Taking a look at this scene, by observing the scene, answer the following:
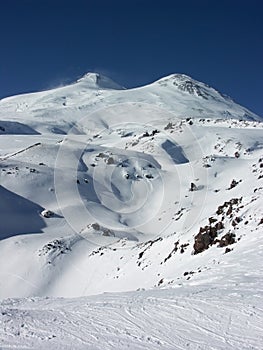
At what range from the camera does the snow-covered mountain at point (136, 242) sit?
805cm

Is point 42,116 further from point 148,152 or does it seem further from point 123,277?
point 123,277

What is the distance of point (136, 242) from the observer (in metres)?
31.5

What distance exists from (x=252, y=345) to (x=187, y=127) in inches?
2830

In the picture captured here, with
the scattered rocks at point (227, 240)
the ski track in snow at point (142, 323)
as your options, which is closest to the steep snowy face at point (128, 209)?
the scattered rocks at point (227, 240)

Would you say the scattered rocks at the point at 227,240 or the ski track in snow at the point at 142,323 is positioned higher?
the ski track in snow at the point at 142,323

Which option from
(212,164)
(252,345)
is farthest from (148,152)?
(252,345)

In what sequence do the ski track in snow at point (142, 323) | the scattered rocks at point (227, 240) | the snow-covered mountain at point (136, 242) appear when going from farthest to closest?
the scattered rocks at point (227, 240) < the snow-covered mountain at point (136, 242) < the ski track in snow at point (142, 323)

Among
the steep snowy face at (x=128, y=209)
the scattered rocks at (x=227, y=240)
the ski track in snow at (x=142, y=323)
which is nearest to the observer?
the ski track in snow at (x=142, y=323)

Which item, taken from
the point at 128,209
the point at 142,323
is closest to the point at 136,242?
the point at 128,209

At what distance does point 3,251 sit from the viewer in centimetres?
3203

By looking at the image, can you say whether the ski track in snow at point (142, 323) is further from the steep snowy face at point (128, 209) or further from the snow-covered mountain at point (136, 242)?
the steep snowy face at point (128, 209)

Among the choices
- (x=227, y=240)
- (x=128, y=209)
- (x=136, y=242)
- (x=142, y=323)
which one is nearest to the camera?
(x=142, y=323)

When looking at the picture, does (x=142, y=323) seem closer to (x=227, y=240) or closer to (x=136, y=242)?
(x=227, y=240)

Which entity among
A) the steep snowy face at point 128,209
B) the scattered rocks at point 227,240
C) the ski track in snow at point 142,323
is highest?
the ski track in snow at point 142,323
